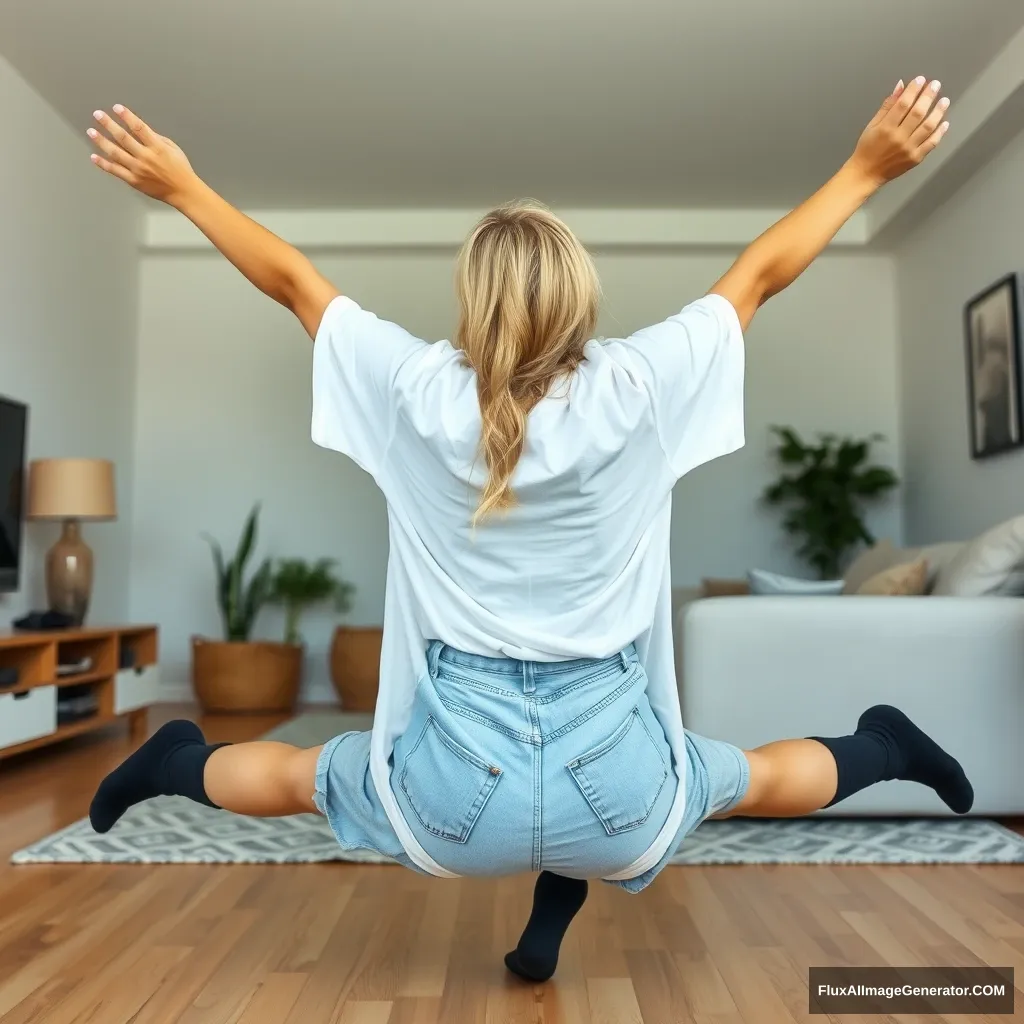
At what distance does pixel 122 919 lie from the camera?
74.2 inches

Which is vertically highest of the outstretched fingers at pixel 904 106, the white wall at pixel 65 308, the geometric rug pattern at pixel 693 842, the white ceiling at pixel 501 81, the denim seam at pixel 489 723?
the white ceiling at pixel 501 81

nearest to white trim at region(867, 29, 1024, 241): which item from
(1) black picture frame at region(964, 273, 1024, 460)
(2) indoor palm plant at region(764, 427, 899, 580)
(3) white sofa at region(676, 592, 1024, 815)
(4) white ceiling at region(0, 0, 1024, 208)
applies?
(4) white ceiling at region(0, 0, 1024, 208)

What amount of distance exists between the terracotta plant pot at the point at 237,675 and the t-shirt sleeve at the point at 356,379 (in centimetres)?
429

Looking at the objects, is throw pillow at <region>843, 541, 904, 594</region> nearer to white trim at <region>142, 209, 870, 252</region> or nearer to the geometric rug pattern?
the geometric rug pattern

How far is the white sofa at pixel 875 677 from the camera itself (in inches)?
102

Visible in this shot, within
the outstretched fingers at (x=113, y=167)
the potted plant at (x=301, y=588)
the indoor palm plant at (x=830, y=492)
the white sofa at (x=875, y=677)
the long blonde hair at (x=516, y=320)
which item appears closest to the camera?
the long blonde hair at (x=516, y=320)

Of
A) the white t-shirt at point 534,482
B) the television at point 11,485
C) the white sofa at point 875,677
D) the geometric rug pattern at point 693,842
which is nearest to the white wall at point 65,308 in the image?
the television at point 11,485

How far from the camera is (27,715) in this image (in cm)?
351

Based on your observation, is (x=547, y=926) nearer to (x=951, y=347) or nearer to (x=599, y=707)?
(x=599, y=707)

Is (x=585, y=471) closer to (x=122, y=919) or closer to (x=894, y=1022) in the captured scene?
(x=894, y=1022)

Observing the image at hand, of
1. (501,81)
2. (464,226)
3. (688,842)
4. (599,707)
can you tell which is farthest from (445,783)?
(464,226)

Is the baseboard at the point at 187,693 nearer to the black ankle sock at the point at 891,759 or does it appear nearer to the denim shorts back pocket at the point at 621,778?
the black ankle sock at the point at 891,759

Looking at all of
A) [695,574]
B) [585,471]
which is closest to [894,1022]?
[585,471]

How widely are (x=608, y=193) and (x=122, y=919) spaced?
469 cm
